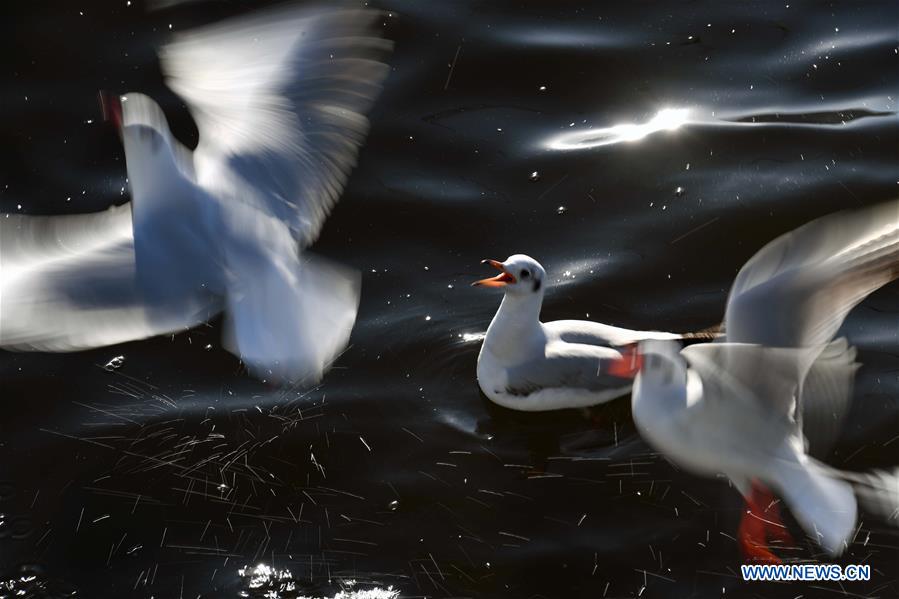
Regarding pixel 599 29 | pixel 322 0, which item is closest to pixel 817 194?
pixel 599 29

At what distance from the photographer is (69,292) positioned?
4.06m

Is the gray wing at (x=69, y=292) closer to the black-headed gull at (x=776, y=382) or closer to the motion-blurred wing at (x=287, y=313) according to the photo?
the motion-blurred wing at (x=287, y=313)

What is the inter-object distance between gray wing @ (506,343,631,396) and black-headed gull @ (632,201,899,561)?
26 centimetres

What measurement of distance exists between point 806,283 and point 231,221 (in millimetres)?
2010

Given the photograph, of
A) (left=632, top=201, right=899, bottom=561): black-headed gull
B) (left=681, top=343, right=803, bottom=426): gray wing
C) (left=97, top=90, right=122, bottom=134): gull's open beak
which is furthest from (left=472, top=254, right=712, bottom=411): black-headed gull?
(left=97, top=90, right=122, bottom=134): gull's open beak

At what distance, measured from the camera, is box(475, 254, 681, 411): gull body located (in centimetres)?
464

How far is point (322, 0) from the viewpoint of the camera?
581 cm

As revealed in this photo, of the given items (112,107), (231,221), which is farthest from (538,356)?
(112,107)

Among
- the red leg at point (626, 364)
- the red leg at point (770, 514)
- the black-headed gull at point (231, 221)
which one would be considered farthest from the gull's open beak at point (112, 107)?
the red leg at point (770, 514)

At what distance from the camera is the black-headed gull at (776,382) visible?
12.5ft

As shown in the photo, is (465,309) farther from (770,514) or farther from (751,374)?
(751,374)

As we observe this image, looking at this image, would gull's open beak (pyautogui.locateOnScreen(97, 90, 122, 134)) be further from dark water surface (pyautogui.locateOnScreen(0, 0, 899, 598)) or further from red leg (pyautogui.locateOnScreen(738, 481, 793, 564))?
red leg (pyautogui.locateOnScreen(738, 481, 793, 564))

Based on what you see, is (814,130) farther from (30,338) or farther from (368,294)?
(30,338)

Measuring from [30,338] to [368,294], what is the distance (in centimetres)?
172
